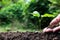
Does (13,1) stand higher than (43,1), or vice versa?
(13,1)

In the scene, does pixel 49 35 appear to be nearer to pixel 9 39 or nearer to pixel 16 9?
pixel 9 39

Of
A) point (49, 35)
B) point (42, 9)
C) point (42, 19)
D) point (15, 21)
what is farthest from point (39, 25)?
point (49, 35)

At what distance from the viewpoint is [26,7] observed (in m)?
5.20

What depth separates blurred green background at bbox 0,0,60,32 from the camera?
4805 millimetres

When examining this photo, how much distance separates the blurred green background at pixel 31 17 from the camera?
15.8 feet

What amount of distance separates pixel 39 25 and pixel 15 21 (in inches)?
38.0

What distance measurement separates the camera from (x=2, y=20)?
5.76 metres

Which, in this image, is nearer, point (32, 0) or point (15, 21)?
point (32, 0)

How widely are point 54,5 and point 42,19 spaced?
1.49ft

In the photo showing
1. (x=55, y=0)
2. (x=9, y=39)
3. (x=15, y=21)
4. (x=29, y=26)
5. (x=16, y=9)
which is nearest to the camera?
(x=9, y=39)

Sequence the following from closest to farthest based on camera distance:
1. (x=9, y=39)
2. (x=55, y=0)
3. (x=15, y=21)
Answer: (x=9, y=39) < (x=55, y=0) < (x=15, y=21)

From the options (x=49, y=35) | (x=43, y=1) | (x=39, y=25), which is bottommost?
(x=49, y=35)

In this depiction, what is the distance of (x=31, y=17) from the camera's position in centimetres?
511

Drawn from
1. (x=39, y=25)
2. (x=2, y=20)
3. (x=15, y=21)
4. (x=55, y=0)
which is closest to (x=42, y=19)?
(x=39, y=25)
